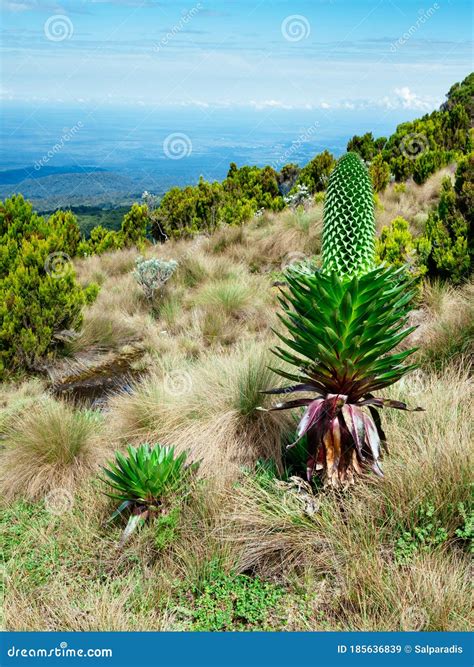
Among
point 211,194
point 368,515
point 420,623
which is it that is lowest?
point 420,623

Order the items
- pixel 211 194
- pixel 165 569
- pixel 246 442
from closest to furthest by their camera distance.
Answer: pixel 165 569
pixel 246 442
pixel 211 194

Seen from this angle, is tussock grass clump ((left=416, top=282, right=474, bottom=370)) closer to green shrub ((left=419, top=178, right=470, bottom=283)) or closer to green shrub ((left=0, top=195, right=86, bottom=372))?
green shrub ((left=419, top=178, right=470, bottom=283))

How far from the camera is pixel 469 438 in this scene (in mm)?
3365

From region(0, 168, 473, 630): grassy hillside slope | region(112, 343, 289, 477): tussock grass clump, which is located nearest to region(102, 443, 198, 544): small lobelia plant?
region(0, 168, 473, 630): grassy hillside slope

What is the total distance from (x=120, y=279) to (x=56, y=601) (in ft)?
27.7

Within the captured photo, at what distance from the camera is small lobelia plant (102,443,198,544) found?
344 centimetres

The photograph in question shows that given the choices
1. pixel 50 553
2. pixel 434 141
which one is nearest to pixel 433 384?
pixel 50 553

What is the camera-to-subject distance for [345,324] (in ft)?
8.73

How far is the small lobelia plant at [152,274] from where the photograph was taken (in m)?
9.21

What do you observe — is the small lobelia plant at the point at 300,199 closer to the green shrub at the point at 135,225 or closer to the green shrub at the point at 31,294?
the green shrub at the point at 135,225

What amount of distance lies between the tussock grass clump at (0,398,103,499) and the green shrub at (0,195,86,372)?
106 inches

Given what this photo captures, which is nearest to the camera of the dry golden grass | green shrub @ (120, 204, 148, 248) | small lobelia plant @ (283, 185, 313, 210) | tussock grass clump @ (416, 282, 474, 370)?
tussock grass clump @ (416, 282, 474, 370)

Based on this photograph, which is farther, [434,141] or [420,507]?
[434,141]

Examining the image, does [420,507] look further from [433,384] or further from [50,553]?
[50,553]
